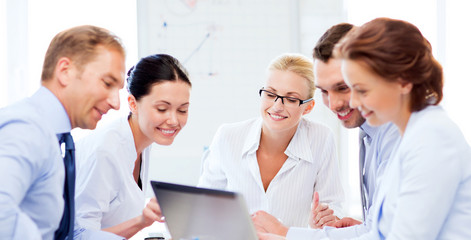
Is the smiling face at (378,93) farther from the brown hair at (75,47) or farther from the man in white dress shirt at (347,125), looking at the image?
the brown hair at (75,47)

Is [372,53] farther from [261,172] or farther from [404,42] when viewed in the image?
[261,172]

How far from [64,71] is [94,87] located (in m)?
0.10

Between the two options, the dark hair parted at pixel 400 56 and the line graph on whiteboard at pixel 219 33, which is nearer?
the dark hair parted at pixel 400 56

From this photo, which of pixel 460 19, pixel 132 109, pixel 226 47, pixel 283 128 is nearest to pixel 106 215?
pixel 132 109

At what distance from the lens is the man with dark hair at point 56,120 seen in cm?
135

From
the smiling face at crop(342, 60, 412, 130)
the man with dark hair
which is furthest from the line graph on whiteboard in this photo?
the smiling face at crop(342, 60, 412, 130)

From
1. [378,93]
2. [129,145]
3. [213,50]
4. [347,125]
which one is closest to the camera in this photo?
[378,93]

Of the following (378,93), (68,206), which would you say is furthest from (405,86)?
(68,206)

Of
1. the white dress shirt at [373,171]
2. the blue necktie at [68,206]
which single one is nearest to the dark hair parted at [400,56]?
the white dress shirt at [373,171]

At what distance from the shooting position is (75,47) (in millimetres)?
1626

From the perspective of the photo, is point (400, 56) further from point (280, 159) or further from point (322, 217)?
point (280, 159)

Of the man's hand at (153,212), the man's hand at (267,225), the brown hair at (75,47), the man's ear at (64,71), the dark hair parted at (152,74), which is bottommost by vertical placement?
the man's hand at (267,225)

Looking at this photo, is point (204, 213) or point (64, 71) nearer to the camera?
point (204, 213)

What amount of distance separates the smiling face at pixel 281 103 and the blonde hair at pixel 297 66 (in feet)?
0.05
